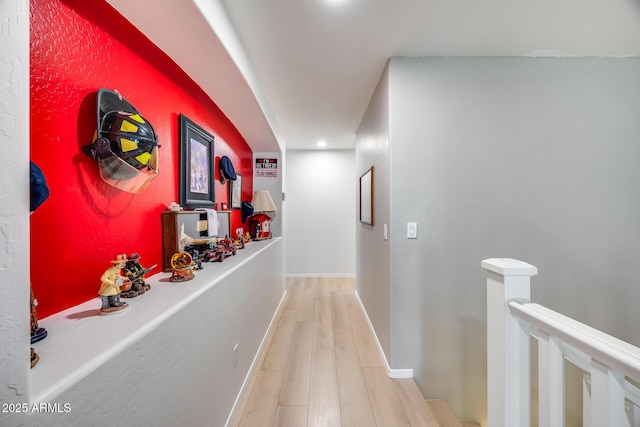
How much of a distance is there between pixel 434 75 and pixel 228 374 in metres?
2.49

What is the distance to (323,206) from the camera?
4.82 metres

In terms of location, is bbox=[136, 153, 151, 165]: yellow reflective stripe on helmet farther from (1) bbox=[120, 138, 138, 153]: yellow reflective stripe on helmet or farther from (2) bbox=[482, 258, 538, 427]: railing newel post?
(2) bbox=[482, 258, 538, 427]: railing newel post

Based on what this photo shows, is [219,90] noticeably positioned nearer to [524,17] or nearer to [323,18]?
[323,18]

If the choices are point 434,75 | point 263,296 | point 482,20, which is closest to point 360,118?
point 434,75

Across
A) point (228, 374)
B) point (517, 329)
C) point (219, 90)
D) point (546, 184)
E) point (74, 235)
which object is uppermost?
point (219, 90)

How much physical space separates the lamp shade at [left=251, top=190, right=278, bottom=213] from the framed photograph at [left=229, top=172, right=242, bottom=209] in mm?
294

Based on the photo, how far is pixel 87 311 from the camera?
85cm

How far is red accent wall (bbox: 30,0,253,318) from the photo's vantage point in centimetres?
77

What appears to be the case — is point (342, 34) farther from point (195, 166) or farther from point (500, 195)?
point (500, 195)

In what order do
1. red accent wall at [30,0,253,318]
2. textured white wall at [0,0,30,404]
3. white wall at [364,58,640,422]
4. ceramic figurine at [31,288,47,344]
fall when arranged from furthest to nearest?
white wall at [364,58,640,422] → red accent wall at [30,0,253,318] → ceramic figurine at [31,288,47,344] → textured white wall at [0,0,30,404]

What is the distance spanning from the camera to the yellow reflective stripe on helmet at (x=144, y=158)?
1056 mm

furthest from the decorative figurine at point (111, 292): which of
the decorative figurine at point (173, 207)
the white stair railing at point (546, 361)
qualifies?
the white stair railing at point (546, 361)

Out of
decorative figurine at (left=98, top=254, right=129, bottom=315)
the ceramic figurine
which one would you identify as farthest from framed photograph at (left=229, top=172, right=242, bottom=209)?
the ceramic figurine

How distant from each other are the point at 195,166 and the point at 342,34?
133 centimetres
